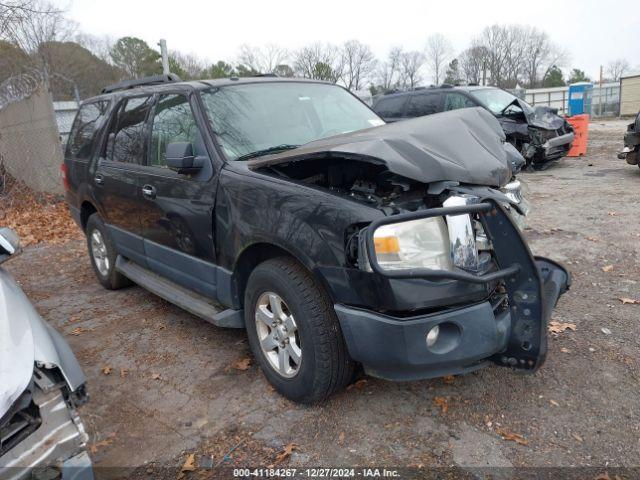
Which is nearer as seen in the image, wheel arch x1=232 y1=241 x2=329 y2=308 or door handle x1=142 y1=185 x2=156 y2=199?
wheel arch x1=232 y1=241 x2=329 y2=308

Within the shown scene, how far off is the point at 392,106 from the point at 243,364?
9435 mm

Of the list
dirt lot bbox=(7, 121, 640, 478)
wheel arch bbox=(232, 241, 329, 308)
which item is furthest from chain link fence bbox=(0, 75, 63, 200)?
wheel arch bbox=(232, 241, 329, 308)

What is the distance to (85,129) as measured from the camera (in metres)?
5.29

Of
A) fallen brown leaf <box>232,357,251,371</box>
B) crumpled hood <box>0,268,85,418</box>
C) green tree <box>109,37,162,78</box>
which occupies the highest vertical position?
green tree <box>109,37,162,78</box>

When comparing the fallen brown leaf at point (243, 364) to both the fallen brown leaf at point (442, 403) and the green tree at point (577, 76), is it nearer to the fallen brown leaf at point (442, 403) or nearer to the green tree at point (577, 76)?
the fallen brown leaf at point (442, 403)

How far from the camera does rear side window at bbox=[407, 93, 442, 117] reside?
10842mm

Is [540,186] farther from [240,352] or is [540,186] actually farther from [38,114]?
[38,114]

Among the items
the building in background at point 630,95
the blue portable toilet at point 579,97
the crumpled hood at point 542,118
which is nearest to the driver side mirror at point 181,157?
the crumpled hood at point 542,118

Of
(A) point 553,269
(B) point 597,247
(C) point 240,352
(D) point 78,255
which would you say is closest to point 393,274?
(A) point 553,269

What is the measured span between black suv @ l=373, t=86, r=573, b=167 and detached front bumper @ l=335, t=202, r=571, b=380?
27.2 feet

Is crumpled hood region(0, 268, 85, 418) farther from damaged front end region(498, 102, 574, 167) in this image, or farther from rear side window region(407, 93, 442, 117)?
damaged front end region(498, 102, 574, 167)

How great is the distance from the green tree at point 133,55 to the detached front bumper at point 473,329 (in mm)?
46036

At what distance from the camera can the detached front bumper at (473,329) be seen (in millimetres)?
2371

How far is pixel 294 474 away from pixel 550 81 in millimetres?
65719
